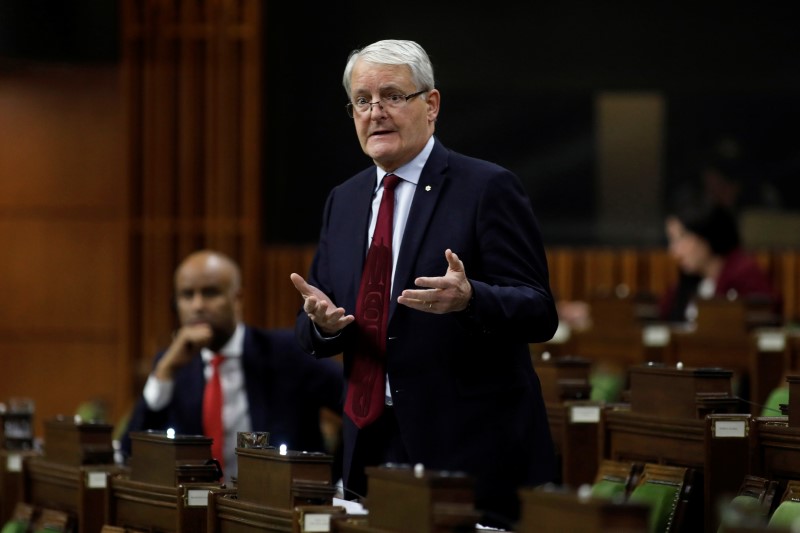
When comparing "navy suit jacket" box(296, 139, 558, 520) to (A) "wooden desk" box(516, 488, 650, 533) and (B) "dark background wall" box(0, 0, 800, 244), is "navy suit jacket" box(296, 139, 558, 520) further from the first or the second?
(B) "dark background wall" box(0, 0, 800, 244)

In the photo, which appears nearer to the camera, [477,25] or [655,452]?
[655,452]

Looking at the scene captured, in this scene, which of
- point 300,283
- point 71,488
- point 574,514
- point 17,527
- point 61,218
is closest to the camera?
point 574,514

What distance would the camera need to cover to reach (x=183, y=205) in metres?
9.38

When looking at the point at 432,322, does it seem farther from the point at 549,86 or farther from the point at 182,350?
the point at 549,86

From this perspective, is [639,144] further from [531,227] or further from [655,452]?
[531,227]

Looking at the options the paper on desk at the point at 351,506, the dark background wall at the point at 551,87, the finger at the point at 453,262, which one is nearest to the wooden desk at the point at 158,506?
the paper on desk at the point at 351,506

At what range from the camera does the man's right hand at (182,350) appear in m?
4.70

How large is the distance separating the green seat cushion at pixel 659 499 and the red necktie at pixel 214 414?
5.32ft

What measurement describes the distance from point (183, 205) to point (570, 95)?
2.91 metres

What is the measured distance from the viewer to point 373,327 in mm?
2969

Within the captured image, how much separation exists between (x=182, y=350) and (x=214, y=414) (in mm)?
257

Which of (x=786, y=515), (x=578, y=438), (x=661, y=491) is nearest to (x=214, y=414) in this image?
(x=578, y=438)

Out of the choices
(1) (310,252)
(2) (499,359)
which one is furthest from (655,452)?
(1) (310,252)

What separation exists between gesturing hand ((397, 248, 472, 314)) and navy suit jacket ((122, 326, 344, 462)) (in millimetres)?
2026
